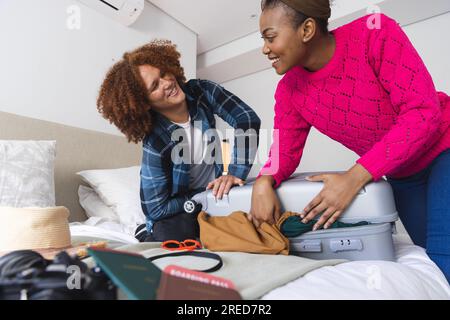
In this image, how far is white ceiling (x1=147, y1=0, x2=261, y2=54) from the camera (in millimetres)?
2521

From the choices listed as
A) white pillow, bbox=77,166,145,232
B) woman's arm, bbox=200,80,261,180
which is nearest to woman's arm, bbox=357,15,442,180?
woman's arm, bbox=200,80,261,180

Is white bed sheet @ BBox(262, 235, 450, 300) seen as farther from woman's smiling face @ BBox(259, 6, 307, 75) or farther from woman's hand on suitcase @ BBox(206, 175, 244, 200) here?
woman's smiling face @ BBox(259, 6, 307, 75)

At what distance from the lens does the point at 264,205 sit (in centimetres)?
84

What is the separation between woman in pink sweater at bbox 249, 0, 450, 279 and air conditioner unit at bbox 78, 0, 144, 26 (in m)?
1.58

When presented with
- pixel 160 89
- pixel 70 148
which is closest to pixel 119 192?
pixel 70 148

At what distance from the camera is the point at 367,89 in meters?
0.83

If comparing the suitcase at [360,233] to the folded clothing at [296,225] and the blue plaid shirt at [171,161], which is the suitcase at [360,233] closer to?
the folded clothing at [296,225]

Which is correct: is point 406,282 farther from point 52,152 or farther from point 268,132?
point 268,132

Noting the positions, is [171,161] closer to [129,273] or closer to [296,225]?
[296,225]

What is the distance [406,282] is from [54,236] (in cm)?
79

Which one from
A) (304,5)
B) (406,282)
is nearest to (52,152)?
(304,5)

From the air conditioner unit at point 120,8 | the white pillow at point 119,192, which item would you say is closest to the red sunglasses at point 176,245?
the white pillow at point 119,192

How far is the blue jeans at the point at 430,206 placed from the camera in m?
0.77
